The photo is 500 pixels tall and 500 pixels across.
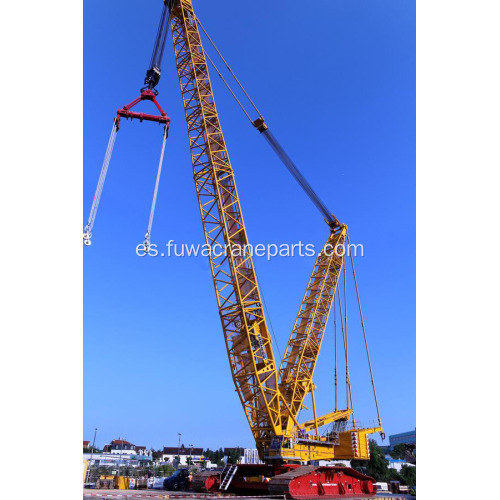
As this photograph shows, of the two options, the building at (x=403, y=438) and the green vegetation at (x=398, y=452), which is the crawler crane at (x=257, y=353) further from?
the building at (x=403, y=438)

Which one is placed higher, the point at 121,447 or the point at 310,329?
the point at 310,329

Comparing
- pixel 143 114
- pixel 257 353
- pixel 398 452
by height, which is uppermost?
pixel 143 114

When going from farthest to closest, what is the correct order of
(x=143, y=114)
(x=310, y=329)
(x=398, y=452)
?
(x=398, y=452)
(x=310, y=329)
(x=143, y=114)

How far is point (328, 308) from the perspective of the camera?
27.1m

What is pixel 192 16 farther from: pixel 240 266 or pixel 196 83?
pixel 240 266

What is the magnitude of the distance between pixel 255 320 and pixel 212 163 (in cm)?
871

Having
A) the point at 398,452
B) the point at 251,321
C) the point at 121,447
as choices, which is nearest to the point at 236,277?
the point at 251,321

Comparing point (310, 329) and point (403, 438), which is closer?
point (310, 329)

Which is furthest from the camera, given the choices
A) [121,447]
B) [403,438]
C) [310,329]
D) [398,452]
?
[403,438]

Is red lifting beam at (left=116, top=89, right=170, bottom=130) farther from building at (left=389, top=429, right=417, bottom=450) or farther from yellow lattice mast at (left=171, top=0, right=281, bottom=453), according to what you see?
building at (left=389, top=429, right=417, bottom=450)

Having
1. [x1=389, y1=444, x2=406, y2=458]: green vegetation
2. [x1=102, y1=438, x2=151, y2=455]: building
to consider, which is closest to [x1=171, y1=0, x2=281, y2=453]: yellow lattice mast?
[x1=389, y1=444, x2=406, y2=458]: green vegetation

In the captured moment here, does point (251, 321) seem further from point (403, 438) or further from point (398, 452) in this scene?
point (403, 438)
